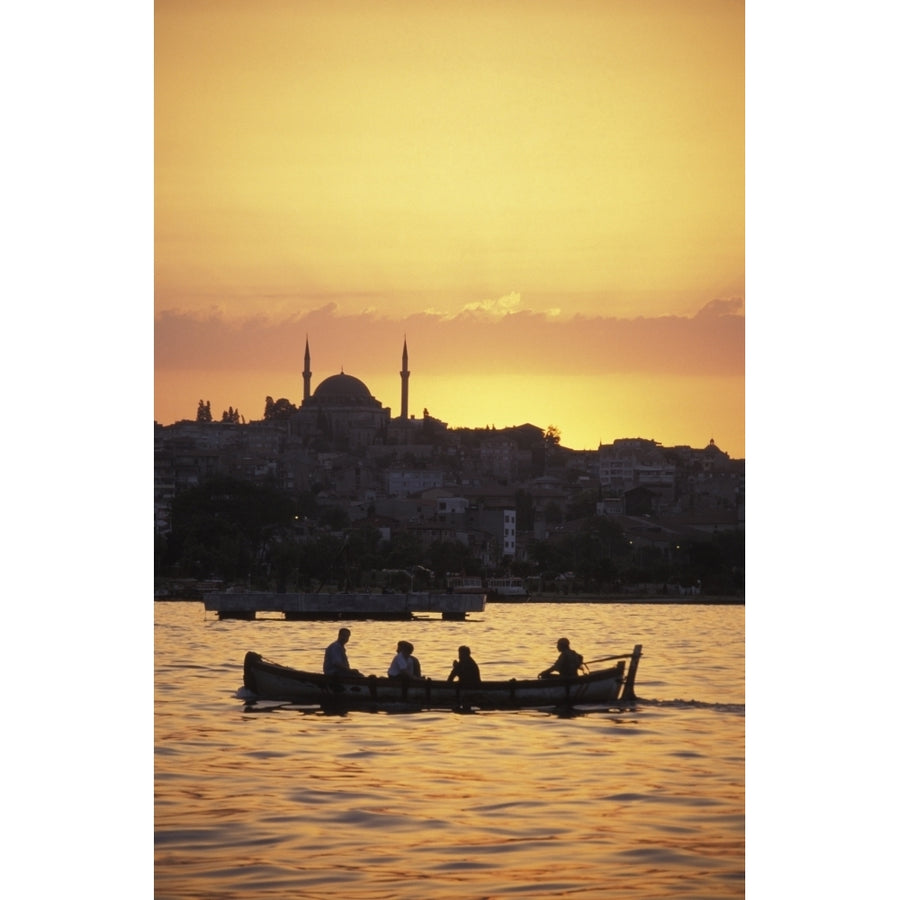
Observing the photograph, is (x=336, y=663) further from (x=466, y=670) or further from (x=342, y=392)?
(x=342, y=392)

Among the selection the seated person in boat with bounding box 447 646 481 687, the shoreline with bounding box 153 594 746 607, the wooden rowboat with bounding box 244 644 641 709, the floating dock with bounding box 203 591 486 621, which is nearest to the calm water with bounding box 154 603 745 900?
the wooden rowboat with bounding box 244 644 641 709

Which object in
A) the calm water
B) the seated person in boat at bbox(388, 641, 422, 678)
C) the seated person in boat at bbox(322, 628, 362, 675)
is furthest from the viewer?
the seated person in boat at bbox(322, 628, 362, 675)

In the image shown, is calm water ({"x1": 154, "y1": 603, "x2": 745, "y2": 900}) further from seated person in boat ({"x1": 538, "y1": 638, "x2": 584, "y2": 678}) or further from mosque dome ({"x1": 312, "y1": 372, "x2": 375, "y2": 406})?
mosque dome ({"x1": 312, "y1": 372, "x2": 375, "y2": 406})

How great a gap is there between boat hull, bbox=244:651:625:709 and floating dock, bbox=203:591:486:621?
22309mm

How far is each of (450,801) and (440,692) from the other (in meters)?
4.03

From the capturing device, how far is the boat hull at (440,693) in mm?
10469

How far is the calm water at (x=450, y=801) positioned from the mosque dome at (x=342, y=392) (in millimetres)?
7620

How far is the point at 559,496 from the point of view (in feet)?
145

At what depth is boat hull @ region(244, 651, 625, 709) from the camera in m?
10.5

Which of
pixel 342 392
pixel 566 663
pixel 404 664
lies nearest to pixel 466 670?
pixel 404 664

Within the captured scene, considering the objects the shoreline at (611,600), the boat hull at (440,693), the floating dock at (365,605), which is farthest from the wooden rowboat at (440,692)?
the floating dock at (365,605)

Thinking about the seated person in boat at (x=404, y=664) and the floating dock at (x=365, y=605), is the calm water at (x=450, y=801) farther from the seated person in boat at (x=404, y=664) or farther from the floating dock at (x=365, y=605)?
the floating dock at (x=365, y=605)
